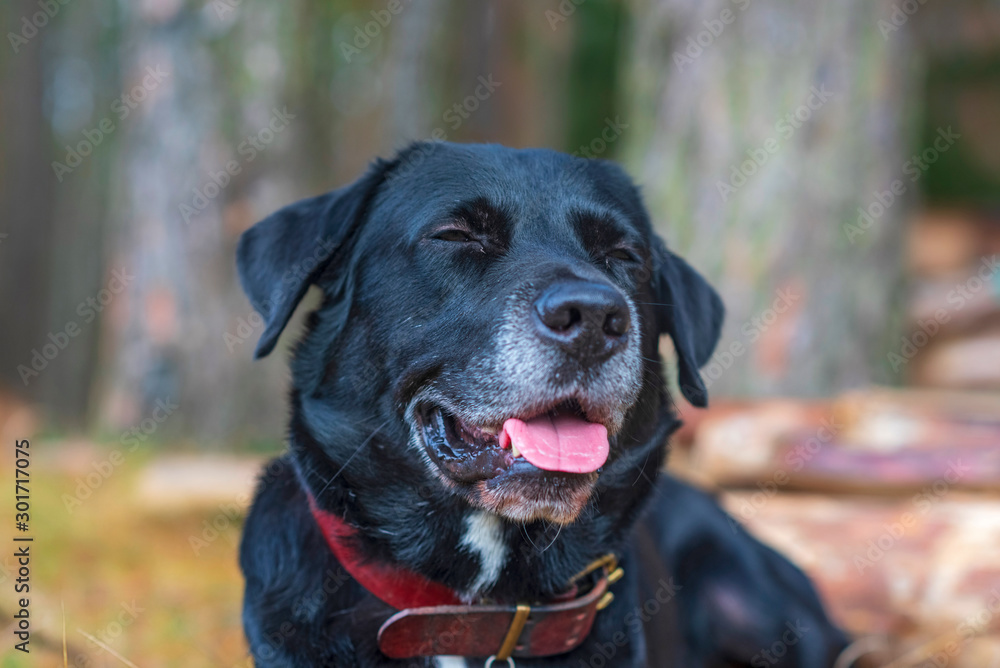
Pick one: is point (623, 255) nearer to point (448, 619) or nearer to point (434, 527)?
point (434, 527)

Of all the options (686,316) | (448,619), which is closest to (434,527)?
(448,619)

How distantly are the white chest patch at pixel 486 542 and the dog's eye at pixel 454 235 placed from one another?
2.48ft

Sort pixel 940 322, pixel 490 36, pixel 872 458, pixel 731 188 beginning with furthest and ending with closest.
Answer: pixel 490 36
pixel 940 322
pixel 731 188
pixel 872 458

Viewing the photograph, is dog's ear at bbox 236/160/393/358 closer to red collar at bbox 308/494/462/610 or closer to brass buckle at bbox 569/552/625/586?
red collar at bbox 308/494/462/610

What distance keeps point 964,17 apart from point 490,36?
21.6 ft

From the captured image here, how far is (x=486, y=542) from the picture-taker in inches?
98.5

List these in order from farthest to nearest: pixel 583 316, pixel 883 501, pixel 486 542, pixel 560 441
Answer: pixel 883 501, pixel 486 542, pixel 560 441, pixel 583 316

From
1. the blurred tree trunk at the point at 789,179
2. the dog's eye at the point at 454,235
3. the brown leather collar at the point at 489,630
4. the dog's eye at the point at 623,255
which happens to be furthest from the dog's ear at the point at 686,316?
the blurred tree trunk at the point at 789,179

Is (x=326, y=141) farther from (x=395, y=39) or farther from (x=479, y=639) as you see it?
(x=395, y=39)

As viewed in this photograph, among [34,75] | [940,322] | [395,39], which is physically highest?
[395,39]

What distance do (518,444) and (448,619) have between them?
51 cm

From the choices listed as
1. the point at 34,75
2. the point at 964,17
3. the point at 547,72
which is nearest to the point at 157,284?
the point at 547,72

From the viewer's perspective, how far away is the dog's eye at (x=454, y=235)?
8.28 feet

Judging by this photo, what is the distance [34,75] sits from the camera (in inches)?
513
